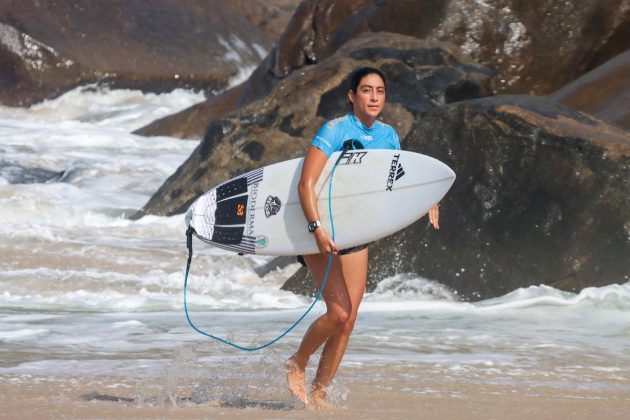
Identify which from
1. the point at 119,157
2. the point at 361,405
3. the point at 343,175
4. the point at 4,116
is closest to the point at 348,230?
the point at 343,175

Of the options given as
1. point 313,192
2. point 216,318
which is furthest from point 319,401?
point 216,318

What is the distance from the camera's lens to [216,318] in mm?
6988

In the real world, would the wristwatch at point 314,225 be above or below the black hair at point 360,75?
below

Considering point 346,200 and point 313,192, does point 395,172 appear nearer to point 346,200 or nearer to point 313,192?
point 346,200

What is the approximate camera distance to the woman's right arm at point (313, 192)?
4.02 meters

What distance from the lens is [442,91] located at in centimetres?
1161

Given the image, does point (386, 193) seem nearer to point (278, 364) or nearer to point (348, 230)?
point (348, 230)

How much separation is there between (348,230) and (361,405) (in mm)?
679

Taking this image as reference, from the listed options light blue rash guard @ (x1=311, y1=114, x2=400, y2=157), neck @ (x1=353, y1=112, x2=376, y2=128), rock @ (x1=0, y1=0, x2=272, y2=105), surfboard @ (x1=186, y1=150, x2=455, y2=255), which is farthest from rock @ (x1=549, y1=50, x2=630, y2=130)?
rock @ (x1=0, y1=0, x2=272, y2=105)

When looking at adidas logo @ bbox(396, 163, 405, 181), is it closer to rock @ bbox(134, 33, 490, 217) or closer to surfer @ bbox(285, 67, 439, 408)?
surfer @ bbox(285, 67, 439, 408)

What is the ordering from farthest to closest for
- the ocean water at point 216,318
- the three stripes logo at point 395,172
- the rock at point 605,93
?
the rock at point 605,93, the ocean water at point 216,318, the three stripes logo at point 395,172

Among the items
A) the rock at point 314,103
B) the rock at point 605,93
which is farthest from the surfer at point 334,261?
the rock at point 314,103

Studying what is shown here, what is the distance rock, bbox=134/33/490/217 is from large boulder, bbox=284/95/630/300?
10.6 feet

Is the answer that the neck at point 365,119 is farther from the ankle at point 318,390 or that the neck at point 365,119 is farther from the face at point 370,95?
the ankle at point 318,390
